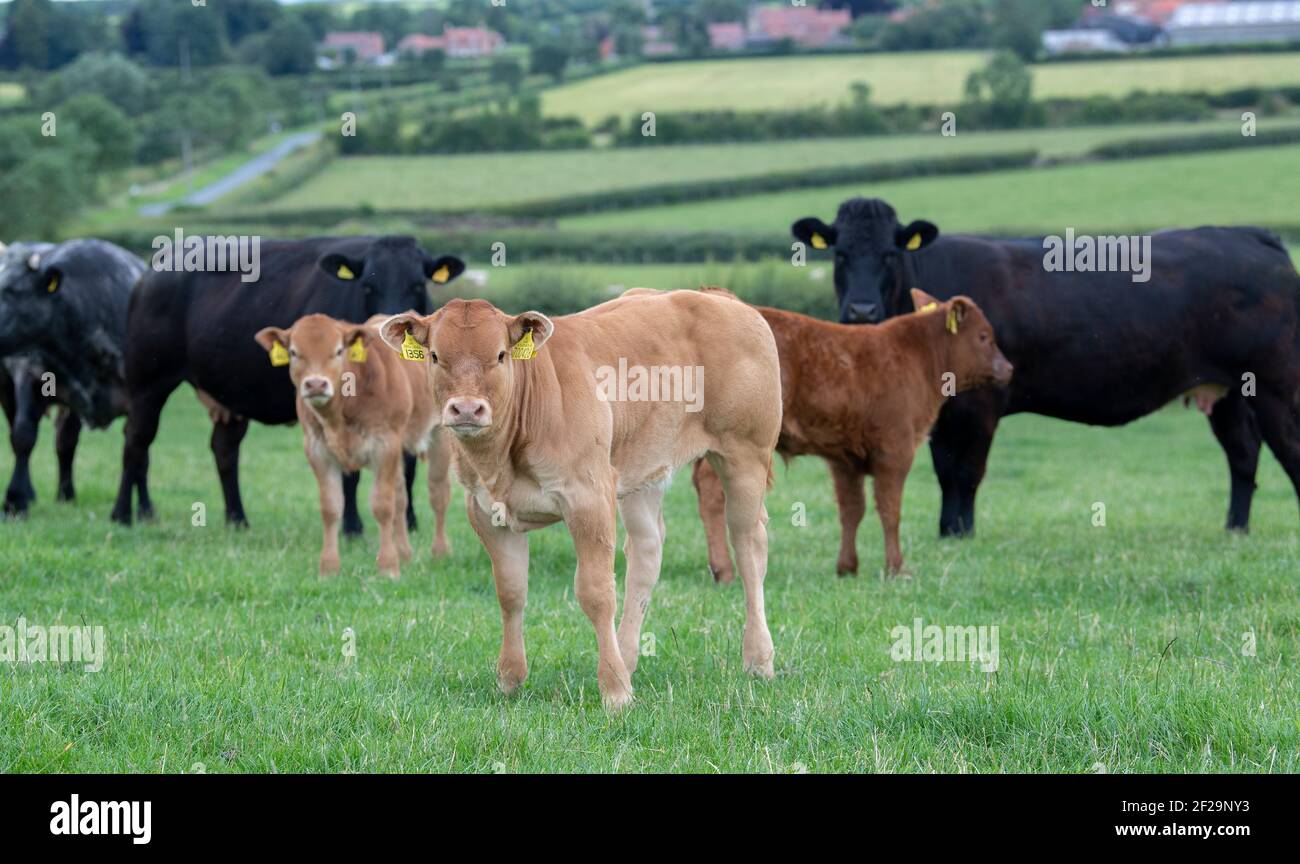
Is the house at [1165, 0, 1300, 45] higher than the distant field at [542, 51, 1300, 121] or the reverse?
higher

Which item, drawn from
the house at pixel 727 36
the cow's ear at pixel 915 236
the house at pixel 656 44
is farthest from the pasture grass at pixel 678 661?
the house at pixel 727 36

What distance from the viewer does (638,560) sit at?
21.3ft

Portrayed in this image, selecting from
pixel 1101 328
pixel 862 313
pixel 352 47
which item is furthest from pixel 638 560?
pixel 352 47

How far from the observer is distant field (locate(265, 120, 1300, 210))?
47.6 meters

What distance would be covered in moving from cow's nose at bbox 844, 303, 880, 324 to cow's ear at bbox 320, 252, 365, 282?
376 centimetres

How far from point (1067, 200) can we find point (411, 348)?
40.6 meters

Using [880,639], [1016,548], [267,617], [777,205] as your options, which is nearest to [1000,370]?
[1016,548]

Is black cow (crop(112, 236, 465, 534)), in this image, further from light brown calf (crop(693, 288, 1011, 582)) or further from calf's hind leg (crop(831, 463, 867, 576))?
calf's hind leg (crop(831, 463, 867, 576))

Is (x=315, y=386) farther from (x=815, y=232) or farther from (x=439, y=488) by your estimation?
(x=815, y=232)

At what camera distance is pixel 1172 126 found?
54.3 meters

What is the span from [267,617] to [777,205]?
3950 cm

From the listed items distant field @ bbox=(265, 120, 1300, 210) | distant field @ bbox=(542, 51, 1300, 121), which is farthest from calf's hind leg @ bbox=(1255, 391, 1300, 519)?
distant field @ bbox=(542, 51, 1300, 121)

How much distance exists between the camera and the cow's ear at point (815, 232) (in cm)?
1171

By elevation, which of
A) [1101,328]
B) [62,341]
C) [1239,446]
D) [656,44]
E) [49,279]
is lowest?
[1239,446]
